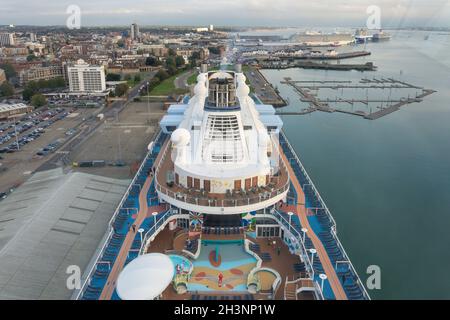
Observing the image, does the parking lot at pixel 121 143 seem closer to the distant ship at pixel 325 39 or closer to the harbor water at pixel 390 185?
the harbor water at pixel 390 185

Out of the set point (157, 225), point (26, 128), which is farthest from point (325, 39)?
point (157, 225)

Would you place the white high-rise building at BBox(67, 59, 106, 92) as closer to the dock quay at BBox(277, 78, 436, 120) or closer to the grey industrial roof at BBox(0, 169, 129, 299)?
the dock quay at BBox(277, 78, 436, 120)

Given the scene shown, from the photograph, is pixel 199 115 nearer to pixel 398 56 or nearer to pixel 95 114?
pixel 95 114

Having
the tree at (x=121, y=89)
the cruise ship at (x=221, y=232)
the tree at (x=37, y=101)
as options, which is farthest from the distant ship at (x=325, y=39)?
the cruise ship at (x=221, y=232)

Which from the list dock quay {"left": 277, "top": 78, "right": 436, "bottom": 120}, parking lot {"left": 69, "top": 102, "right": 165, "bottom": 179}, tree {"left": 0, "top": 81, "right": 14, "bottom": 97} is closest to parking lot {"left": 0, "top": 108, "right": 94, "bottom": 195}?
parking lot {"left": 69, "top": 102, "right": 165, "bottom": 179}

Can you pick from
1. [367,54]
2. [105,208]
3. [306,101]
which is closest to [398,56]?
[367,54]
